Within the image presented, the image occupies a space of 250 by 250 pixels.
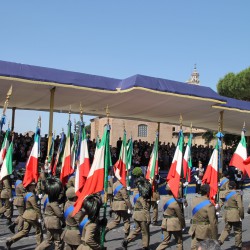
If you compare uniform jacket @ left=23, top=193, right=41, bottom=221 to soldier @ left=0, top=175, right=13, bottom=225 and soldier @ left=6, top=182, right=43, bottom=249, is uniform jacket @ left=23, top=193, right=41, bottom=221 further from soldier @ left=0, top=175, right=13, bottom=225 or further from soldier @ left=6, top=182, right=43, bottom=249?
soldier @ left=0, top=175, right=13, bottom=225

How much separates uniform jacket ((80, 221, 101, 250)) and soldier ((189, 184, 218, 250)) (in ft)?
7.23

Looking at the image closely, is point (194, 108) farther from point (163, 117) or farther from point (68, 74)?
point (68, 74)

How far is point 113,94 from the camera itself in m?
14.8

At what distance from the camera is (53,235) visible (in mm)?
7137

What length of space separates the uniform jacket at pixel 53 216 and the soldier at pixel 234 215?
3448mm

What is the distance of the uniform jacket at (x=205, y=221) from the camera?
6984 millimetres

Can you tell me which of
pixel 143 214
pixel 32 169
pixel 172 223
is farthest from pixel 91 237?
pixel 32 169

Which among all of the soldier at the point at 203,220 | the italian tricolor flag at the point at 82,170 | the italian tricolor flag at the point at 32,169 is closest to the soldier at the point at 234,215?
the soldier at the point at 203,220

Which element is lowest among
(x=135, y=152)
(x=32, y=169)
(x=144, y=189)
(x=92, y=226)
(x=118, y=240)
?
(x=118, y=240)

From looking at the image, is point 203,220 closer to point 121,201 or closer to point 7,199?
point 121,201

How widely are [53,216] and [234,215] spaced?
12.5 ft

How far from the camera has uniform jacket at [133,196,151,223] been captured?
823cm

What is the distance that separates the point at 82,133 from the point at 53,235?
6.34 ft

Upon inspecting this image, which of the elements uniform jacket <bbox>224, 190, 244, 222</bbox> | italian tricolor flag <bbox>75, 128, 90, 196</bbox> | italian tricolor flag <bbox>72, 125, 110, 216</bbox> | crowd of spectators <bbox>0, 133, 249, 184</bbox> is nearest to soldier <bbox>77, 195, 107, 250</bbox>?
italian tricolor flag <bbox>72, 125, 110, 216</bbox>
